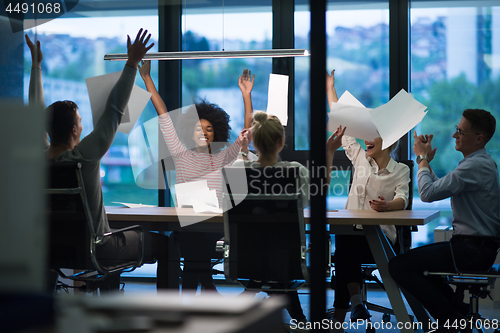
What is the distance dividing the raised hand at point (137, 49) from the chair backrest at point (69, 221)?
0.68 metres

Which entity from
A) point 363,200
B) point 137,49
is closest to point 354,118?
point 363,200

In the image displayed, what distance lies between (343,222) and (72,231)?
1202mm

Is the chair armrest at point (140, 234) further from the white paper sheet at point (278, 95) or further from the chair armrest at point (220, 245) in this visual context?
the white paper sheet at point (278, 95)

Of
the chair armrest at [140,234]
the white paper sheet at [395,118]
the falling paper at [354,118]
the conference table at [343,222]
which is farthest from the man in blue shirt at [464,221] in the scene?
the chair armrest at [140,234]

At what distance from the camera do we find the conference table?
2.20 meters

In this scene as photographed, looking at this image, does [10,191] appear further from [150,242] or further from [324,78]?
[150,242]

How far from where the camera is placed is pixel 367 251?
2688 mm

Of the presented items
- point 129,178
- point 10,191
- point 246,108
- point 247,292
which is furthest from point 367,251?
point 10,191

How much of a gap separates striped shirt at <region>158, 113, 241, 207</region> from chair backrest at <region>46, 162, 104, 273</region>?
0.59m

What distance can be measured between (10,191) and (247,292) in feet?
3.89

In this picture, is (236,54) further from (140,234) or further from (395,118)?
(140,234)

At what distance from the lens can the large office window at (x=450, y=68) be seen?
358 cm

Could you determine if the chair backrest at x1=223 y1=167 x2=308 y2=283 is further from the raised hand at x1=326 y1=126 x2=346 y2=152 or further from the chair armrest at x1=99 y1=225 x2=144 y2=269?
the chair armrest at x1=99 y1=225 x2=144 y2=269

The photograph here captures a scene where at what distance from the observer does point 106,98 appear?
206 centimetres
